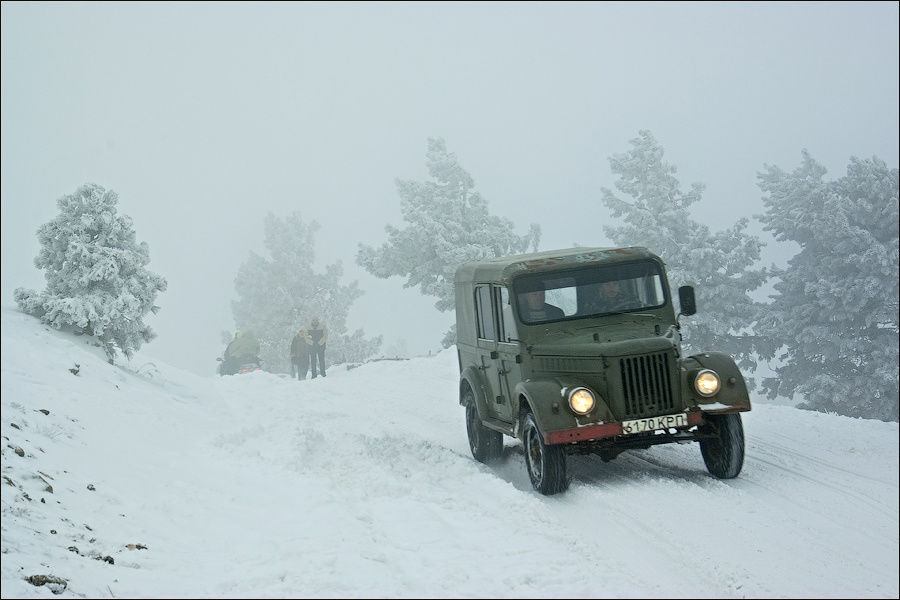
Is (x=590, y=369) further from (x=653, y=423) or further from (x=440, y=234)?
(x=440, y=234)

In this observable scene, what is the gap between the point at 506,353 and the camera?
385 inches

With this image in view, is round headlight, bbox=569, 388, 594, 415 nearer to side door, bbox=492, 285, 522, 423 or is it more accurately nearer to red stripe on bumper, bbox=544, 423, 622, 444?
red stripe on bumper, bbox=544, 423, 622, 444

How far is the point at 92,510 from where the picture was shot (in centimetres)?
718

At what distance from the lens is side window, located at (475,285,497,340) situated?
10.3m

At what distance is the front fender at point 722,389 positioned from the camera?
27.0 ft

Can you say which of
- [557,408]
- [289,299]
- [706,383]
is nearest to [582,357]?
[557,408]

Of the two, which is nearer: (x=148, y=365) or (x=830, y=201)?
(x=148, y=365)

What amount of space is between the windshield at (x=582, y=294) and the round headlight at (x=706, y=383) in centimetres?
133

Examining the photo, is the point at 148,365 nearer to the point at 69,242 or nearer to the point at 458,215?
the point at 69,242

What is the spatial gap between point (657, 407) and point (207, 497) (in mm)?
4660

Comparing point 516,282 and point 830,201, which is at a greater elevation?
point 830,201

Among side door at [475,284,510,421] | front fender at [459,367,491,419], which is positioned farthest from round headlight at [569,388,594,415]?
front fender at [459,367,491,419]

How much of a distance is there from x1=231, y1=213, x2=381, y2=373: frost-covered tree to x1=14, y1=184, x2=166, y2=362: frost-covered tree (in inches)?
1309

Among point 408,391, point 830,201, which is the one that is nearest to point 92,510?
point 408,391
